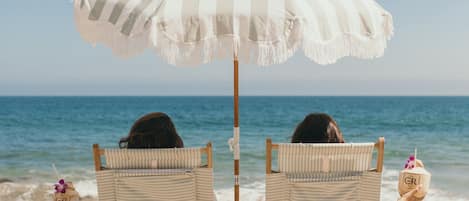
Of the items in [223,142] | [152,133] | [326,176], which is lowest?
[223,142]

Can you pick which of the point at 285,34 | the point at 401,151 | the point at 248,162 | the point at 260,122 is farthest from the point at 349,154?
the point at 260,122

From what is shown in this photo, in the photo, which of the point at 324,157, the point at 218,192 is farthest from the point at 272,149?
the point at 218,192

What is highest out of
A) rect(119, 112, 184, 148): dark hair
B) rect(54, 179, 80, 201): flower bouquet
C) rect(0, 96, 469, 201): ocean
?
rect(119, 112, 184, 148): dark hair

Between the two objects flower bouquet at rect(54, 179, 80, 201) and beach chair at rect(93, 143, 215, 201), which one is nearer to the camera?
beach chair at rect(93, 143, 215, 201)

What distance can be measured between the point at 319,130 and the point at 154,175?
970 millimetres

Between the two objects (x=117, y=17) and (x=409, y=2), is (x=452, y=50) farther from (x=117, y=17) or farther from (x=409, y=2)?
(x=117, y=17)

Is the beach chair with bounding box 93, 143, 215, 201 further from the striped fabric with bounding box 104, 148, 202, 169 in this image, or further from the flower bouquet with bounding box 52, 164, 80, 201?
the flower bouquet with bounding box 52, 164, 80, 201

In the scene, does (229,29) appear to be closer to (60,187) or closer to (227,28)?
(227,28)

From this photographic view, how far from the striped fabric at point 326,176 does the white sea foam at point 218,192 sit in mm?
5371

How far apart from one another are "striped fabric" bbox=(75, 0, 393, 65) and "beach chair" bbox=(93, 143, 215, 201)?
574 millimetres

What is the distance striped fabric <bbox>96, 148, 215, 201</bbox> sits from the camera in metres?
2.74

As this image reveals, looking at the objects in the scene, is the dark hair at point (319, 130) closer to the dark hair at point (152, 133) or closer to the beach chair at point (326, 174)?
the beach chair at point (326, 174)

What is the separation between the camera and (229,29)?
2330 millimetres

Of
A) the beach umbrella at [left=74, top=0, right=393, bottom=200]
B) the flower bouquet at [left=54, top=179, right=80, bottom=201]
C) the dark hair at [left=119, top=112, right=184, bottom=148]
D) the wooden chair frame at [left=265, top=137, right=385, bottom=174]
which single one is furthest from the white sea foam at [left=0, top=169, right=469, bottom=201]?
the beach umbrella at [left=74, top=0, right=393, bottom=200]
